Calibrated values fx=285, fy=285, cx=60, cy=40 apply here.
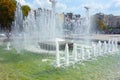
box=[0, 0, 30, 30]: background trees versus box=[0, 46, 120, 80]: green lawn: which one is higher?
box=[0, 0, 30, 30]: background trees

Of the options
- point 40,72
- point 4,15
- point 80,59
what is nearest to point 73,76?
point 40,72

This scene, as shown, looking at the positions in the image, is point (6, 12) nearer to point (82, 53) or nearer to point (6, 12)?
point (6, 12)

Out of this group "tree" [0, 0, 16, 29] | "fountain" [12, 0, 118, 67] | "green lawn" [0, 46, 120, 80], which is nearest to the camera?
"green lawn" [0, 46, 120, 80]

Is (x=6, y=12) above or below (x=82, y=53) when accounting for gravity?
above

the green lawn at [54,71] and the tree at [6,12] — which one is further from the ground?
the tree at [6,12]

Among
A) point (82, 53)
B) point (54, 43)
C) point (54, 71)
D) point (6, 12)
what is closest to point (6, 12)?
point (6, 12)

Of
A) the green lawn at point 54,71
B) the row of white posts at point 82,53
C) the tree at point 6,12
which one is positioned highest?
the tree at point 6,12

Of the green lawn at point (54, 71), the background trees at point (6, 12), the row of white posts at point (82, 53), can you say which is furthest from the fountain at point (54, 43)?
the background trees at point (6, 12)

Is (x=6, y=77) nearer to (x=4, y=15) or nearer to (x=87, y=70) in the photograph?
(x=87, y=70)

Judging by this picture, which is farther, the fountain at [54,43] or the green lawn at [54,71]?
the fountain at [54,43]

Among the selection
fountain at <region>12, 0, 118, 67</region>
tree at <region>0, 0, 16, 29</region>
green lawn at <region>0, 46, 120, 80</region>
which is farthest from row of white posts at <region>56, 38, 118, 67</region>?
tree at <region>0, 0, 16, 29</region>

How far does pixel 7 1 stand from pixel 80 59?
117 feet

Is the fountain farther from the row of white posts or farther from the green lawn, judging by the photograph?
the green lawn

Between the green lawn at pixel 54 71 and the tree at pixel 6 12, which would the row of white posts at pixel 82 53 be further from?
the tree at pixel 6 12
